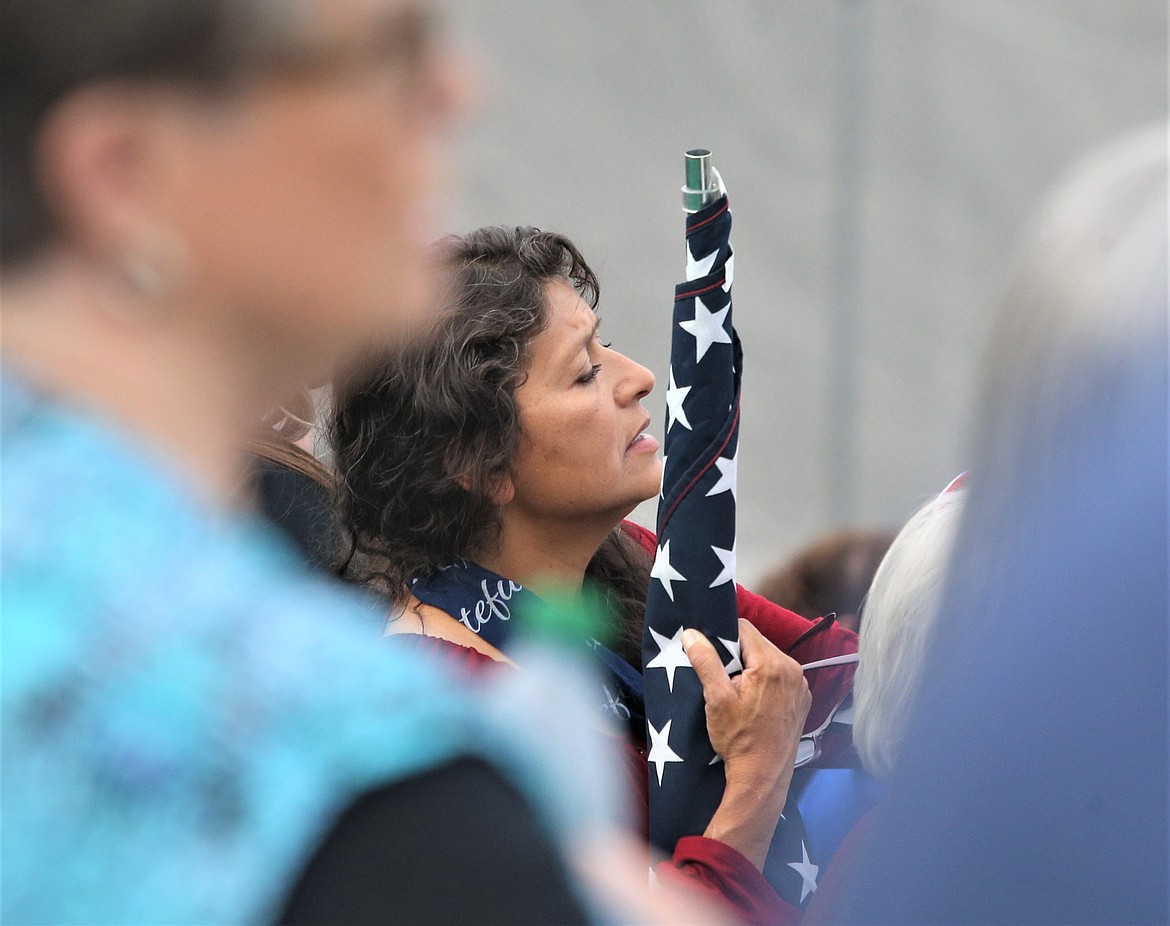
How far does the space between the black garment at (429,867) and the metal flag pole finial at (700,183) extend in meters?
1.16

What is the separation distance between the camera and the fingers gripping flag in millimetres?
1619

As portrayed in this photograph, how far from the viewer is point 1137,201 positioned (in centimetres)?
65

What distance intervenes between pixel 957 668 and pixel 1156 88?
339 inches

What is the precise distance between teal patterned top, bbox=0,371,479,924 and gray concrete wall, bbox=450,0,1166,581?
16.3 feet

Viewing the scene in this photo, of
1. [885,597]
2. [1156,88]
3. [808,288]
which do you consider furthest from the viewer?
[1156,88]

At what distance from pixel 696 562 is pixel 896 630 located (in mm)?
261

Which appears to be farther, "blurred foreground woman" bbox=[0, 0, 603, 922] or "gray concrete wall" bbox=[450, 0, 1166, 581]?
"gray concrete wall" bbox=[450, 0, 1166, 581]

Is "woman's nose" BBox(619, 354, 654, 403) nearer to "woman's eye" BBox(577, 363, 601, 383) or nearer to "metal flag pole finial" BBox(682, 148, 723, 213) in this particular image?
"woman's eye" BBox(577, 363, 601, 383)

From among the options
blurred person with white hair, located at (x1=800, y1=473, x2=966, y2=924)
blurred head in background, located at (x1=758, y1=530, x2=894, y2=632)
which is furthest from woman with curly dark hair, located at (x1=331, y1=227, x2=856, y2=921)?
blurred head in background, located at (x1=758, y1=530, x2=894, y2=632)

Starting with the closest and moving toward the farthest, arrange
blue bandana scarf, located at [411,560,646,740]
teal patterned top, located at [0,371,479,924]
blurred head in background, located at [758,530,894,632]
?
teal patterned top, located at [0,371,479,924] < blue bandana scarf, located at [411,560,646,740] < blurred head in background, located at [758,530,894,632]

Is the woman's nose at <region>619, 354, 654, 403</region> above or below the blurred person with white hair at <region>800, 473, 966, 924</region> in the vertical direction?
above

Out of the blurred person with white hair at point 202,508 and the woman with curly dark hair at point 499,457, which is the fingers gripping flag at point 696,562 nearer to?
the woman with curly dark hair at point 499,457

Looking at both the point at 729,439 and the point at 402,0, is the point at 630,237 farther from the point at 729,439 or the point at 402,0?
the point at 402,0

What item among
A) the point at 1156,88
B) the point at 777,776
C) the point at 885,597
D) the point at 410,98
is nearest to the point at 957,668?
the point at 410,98
